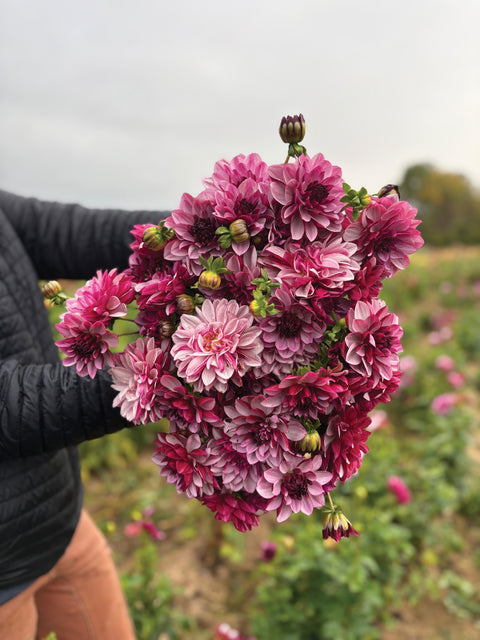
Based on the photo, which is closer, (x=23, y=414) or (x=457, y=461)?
(x=23, y=414)

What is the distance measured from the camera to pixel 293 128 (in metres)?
0.70

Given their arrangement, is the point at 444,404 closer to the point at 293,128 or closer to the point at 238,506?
the point at 238,506

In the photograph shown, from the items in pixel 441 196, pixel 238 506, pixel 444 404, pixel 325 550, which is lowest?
pixel 325 550

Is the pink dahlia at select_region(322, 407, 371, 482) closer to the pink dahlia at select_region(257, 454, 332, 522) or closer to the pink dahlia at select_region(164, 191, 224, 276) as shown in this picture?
the pink dahlia at select_region(257, 454, 332, 522)

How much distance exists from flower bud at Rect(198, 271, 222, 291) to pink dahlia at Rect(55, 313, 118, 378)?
6.3 inches

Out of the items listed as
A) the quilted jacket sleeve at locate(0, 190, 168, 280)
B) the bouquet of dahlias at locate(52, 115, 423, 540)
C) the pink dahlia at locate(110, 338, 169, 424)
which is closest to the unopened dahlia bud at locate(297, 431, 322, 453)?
the bouquet of dahlias at locate(52, 115, 423, 540)

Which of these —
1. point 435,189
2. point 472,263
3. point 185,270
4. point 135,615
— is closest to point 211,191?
point 185,270

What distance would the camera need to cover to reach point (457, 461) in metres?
2.79

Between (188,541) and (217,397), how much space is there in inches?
79.8

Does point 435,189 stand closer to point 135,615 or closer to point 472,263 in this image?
point 472,263

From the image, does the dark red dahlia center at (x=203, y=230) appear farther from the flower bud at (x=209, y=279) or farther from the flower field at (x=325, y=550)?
the flower field at (x=325, y=550)

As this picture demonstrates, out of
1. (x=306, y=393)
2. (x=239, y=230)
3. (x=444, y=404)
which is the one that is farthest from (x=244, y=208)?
(x=444, y=404)

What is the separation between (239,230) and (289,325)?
0.15m

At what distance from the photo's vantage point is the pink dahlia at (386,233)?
70 centimetres
